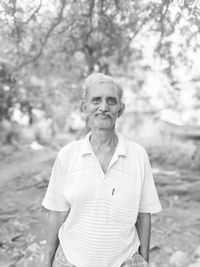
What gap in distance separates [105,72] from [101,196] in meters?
4.93

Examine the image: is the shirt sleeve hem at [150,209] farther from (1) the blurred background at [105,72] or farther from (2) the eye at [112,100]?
(1) the blurred background at [105,72]

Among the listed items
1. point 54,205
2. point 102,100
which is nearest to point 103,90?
point 102,100

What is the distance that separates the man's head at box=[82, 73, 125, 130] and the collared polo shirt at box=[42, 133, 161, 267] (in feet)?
0.48

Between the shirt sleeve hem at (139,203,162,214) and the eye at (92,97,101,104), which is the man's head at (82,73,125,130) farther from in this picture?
the shirt sleeve hem at (139,203,162,214)

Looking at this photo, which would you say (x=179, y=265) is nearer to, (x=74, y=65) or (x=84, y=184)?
(x=84, y=184)

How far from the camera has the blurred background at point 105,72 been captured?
3797mm

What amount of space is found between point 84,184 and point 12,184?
17.1 ft

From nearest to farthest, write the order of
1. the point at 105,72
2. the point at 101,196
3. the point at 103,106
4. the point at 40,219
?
the point at 101,196 → the point at 103,106 → the point at 40,219 → the point at 105,72

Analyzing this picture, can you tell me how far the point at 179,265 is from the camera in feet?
11.4

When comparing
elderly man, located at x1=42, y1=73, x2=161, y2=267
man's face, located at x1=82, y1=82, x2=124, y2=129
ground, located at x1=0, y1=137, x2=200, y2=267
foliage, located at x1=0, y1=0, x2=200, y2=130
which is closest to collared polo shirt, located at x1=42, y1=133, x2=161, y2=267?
elderly man, located at x1=42, y1=73, x2=161, y2=267

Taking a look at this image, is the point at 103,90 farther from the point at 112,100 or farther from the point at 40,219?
the point at 40,219

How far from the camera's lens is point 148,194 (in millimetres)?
1779

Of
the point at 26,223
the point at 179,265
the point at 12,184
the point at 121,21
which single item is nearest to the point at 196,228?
the point at 179,265

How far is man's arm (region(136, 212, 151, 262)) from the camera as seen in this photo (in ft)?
6.01
